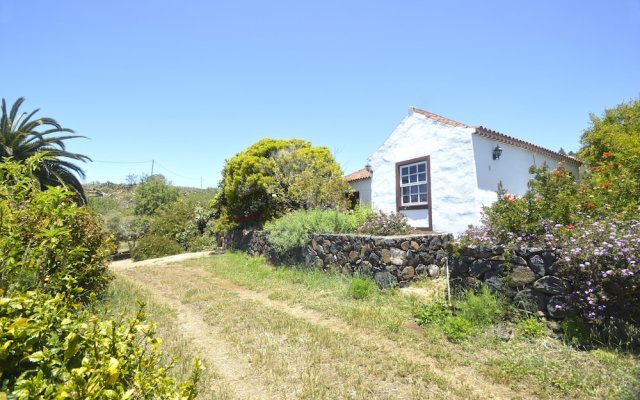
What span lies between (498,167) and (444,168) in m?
1.63

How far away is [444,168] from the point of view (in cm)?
1027

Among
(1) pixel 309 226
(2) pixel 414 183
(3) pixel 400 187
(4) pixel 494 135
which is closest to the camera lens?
(4) pixel 494 135

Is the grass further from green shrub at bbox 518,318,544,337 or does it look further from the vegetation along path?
green shrub at bbox 518,318,544,337

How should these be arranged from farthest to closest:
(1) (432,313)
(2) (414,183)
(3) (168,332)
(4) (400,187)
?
(4) (400,187), (2) (414,183), (1) (432,313), (3) (168,332)

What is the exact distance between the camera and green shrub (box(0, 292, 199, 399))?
1343 mm

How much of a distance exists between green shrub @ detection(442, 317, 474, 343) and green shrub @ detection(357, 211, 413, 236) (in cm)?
377

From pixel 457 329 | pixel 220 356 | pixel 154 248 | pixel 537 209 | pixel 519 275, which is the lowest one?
pixel 220 356

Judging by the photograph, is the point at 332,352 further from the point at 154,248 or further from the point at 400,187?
the point at 154,248

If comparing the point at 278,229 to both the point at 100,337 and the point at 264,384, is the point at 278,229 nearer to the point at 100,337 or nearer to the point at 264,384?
the point at 264,384

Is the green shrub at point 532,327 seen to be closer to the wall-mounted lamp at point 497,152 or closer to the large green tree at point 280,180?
the wall-mounted lamp at point 497,152

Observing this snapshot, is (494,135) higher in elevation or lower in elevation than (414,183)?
higher

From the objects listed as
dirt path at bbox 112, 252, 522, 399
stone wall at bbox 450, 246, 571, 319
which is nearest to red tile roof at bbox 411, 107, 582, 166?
stone wall at bbox 450, 246, 571, 319

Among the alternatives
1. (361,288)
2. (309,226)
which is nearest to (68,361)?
(361,288)

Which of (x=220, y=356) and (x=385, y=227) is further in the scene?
(x=385, y=227)
